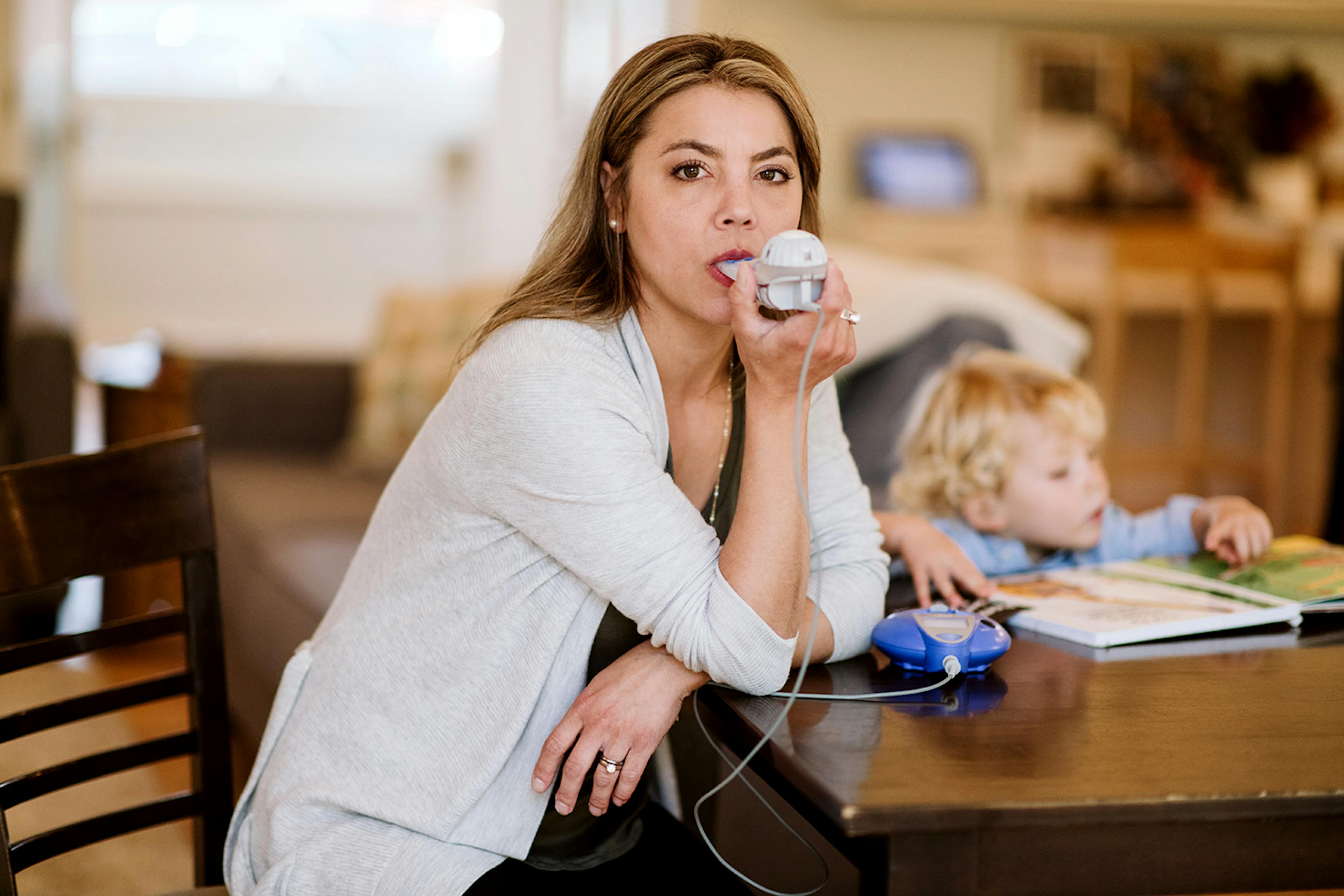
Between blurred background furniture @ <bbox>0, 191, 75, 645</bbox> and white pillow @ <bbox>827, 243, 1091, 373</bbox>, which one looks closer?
white pillow @ <bbox>827, 243, 1091, 373</bbox>

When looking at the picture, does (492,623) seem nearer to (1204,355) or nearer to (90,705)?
(90,705)

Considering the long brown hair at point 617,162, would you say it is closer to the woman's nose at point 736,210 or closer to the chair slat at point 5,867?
the woman's nose at point 736,210

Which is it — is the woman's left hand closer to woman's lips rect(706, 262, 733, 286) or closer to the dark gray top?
the dark gray top

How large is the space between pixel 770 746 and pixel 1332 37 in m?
5.45

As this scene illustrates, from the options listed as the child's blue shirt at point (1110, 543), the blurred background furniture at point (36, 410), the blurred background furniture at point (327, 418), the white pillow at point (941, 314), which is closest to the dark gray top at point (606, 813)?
the child's blue shirt at point (1110, 543)

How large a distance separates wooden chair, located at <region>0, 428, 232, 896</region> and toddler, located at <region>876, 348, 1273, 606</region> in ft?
2.31

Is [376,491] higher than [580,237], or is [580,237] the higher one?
[580,237]

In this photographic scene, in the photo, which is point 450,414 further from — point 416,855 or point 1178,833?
point 1178,833

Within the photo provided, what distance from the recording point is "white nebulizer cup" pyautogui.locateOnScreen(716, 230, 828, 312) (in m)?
0.91

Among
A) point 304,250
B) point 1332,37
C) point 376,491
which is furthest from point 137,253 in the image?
point 1332,37

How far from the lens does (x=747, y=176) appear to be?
3.44ft

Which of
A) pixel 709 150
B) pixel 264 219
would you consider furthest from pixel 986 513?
pixel 264 219

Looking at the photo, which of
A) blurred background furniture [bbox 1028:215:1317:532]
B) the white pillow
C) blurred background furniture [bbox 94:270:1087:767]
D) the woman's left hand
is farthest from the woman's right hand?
blurred background furniture [bbox 1028:215:1317:532]

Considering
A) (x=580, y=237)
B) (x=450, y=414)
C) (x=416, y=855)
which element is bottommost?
(x=416, y=855)
